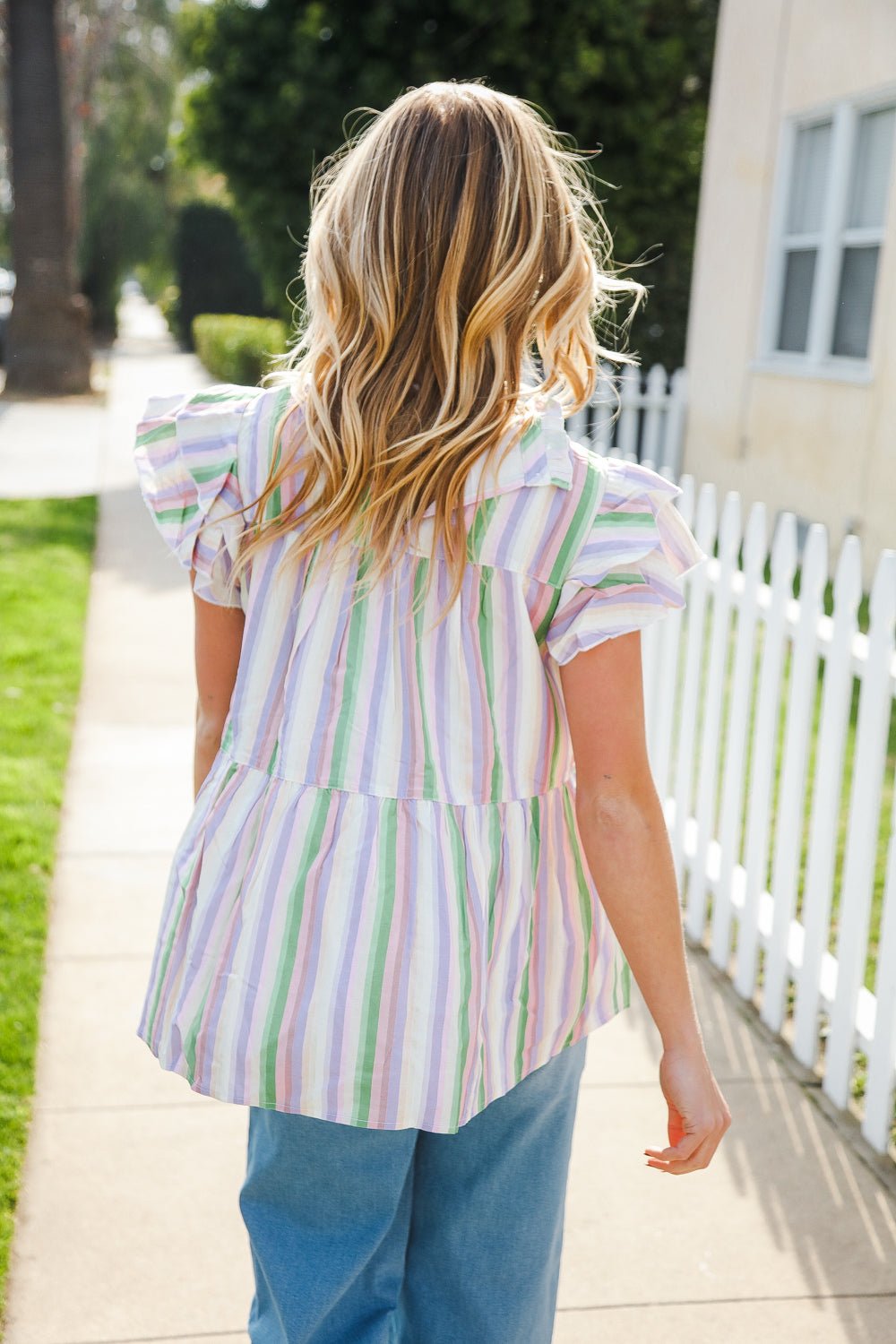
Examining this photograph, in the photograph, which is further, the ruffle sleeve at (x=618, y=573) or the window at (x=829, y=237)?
the window at (x=829, y=237)

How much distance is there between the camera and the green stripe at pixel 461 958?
1.45 metres

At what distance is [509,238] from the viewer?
54.0 inches

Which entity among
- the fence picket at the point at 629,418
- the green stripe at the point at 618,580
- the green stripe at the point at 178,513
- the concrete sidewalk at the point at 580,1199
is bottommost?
the concrete sidewalk at the point at 580,1199

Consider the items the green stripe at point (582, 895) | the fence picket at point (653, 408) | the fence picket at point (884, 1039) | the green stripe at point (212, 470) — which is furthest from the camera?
the fence picket at point (653, 408)

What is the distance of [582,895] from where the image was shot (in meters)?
1.60

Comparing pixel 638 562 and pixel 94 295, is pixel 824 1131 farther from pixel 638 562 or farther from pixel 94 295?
pixel 94 295

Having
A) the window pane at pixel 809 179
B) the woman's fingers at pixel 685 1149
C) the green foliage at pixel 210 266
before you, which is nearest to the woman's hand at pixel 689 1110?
the woman's fingers at pixel 685 1149

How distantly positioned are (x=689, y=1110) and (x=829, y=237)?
857 centimetres

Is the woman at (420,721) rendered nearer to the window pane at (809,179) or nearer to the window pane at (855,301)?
the window pane at (855,301)

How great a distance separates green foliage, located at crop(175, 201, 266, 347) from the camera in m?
30.1

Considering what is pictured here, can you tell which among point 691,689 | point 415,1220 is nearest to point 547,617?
point 415,1220

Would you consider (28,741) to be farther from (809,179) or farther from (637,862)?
(809,179)

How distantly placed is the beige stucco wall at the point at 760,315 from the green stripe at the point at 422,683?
715cm

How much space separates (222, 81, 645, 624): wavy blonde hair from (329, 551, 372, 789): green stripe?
5cm
